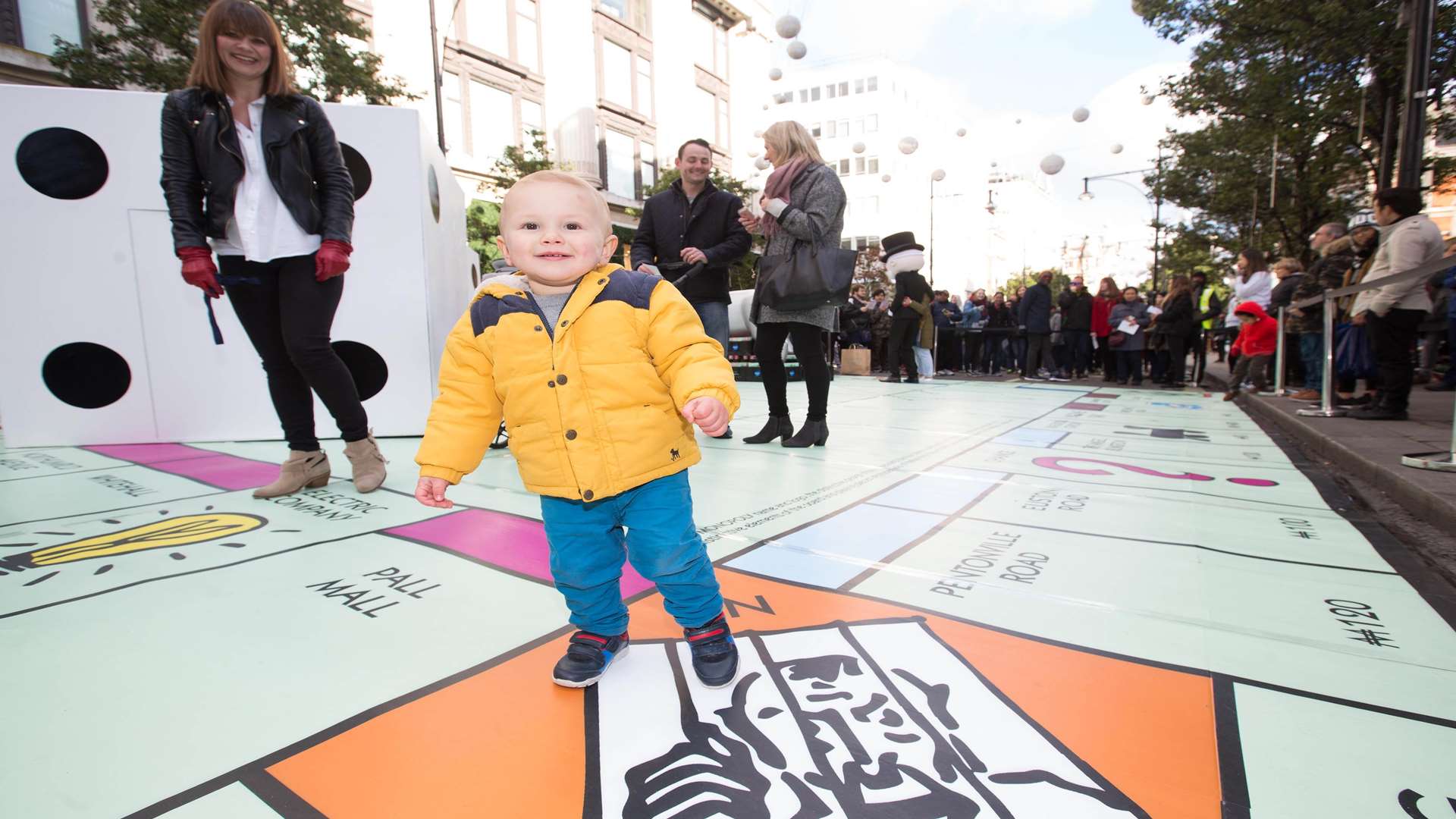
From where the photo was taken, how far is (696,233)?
3.42 m

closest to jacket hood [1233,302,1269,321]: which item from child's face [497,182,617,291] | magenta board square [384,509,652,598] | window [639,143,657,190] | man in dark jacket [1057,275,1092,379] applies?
man in dark jacket [1057,275,1092,379]

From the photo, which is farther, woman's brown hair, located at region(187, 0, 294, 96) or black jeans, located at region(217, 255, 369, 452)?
black jeans, located at region(217, 255, 369, 452)

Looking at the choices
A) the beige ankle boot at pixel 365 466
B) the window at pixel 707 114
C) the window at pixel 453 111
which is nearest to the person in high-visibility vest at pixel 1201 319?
the beige ankle boot at pixel 365 466

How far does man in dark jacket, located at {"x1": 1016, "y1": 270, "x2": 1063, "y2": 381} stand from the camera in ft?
30.7

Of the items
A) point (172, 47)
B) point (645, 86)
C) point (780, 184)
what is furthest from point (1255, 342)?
point (645, 86)

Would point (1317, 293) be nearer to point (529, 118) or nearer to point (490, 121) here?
point (490, 121)

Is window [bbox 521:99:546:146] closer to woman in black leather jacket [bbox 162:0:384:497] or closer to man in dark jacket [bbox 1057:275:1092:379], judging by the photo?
man in dark jacket [bbox 1057:275:1092:379]

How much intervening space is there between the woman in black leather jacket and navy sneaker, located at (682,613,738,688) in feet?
5.78

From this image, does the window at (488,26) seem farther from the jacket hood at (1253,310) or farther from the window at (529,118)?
the jacket hood at (1253,310)

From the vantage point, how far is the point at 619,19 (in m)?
23.3

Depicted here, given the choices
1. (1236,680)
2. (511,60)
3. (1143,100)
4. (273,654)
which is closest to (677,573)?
(273,654)

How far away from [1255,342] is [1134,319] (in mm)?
1966

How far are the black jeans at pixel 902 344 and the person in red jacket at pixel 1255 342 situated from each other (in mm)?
3072

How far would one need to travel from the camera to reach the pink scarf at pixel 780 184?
10.5 ft
